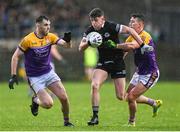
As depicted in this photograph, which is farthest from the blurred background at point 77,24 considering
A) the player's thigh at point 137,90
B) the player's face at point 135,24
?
the player's thigh at point 137,90

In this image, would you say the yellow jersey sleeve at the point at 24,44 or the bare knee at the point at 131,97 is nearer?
the yellow jersey sleeve at the point at 24,44

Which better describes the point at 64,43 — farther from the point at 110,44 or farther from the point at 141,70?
the point at 141,70

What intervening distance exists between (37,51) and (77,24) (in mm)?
28067

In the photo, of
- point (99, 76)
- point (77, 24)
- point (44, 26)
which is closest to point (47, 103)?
point (99, 76)

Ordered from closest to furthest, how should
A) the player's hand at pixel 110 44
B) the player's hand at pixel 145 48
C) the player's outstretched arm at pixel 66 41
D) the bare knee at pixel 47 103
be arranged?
the player's outstretched arm at pixel 66 41 < the player's hand at pixel 145 48 < the player's hand at pixel 110 44 < the bare knee at pixel 47 103

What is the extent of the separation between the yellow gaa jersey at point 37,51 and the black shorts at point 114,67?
129 centimetres

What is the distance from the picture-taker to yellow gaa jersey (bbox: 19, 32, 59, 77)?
16.0 meters

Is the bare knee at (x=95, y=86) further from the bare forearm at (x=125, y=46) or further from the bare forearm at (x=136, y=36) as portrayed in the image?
the bare forearm at (x=136, y=36)

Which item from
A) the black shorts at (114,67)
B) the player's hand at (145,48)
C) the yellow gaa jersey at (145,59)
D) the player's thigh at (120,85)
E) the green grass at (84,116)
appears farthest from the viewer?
the player's thigh at (120,85)

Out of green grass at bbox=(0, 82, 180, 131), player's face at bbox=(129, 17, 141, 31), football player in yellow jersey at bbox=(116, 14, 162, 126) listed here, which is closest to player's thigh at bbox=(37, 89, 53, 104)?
green grass at bbox=(0, 82, 180, 131)

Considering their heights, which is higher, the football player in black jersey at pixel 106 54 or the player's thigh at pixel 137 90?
the football player in black jersey at pixel 106 54

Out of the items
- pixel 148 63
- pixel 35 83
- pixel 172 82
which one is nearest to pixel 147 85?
pixel 148 63

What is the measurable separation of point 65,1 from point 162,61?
7.65 meters

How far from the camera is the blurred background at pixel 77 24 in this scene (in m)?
41.9
